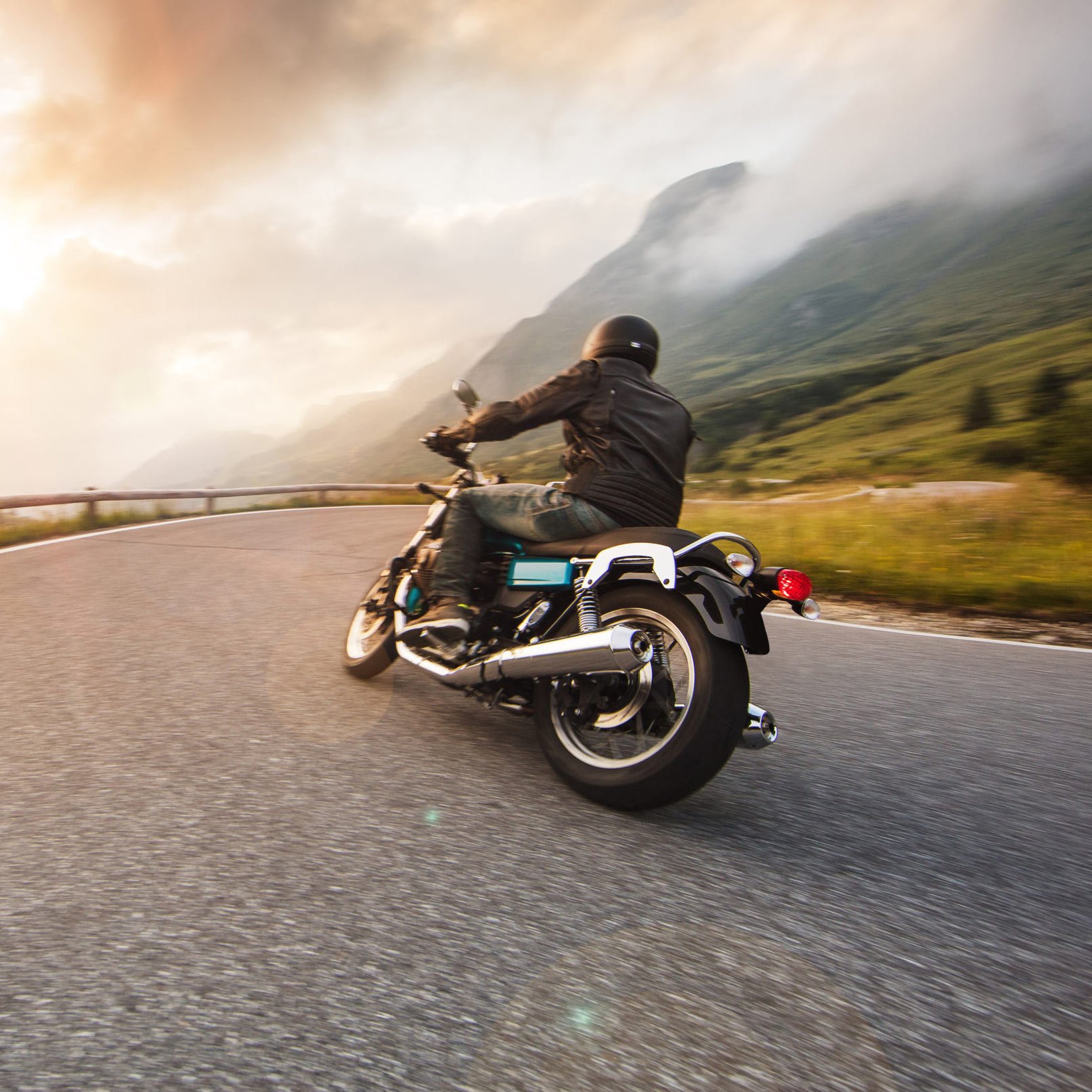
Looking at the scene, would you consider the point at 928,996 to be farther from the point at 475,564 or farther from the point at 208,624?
the point at 208,624

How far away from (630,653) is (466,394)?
1.78 metres

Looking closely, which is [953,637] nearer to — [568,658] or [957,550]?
[957,550]

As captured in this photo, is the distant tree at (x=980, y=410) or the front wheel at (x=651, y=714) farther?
the distant tree at (x=980, y=410)

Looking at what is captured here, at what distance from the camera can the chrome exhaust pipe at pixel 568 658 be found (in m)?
2.61

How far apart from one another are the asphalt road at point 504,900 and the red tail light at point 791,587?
30.0 inches

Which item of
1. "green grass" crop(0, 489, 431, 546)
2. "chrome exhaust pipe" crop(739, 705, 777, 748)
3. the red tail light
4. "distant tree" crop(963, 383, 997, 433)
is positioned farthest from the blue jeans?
"distant tree" crop(963, 383, 997, 433)

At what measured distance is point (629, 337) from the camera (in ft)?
11.5

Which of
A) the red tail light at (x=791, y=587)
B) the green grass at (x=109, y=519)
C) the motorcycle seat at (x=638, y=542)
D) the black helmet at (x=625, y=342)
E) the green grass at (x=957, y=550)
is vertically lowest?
the green grass at (x=957, y=550)

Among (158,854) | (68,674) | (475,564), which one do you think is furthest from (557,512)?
(68,674)

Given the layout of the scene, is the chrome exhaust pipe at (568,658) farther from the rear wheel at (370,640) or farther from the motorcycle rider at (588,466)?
the rear wheel at (370,640)

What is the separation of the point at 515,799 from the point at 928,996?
4.63ft

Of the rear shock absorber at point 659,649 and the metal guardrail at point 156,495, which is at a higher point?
the metal guardrail at point 156,495

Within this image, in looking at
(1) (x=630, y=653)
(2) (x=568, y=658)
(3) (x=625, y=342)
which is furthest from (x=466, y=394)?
(1) (x=630, y=653)

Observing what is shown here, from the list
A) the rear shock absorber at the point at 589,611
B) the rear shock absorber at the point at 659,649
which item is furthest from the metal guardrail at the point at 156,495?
the rear shock absorber at the point at 659,649
